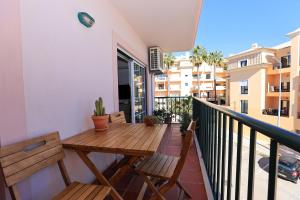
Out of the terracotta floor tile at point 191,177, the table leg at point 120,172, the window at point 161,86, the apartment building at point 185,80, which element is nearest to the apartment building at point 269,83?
the apartment building at point 185,80

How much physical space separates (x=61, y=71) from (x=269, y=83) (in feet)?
59.2

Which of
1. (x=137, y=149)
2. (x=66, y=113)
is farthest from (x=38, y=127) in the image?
(x=137, y=149)

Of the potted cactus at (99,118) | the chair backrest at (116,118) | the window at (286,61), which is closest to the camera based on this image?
the potted cactus at (99,118)

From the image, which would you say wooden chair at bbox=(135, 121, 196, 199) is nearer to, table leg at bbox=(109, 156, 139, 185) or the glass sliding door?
table leg at bbox=(109, 156, 139, 185)

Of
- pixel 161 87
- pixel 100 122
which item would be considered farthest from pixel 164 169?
pixel 161 87

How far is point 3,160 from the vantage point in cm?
87

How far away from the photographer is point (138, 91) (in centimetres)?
425

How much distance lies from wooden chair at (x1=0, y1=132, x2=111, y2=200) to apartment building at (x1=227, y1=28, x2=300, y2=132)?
15.4m

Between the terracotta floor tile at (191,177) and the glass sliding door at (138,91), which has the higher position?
the glass sliding door at (138,91)

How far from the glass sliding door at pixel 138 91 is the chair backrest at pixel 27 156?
241 centimetres

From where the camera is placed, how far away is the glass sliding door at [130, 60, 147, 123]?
3.62m

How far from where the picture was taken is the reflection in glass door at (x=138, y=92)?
369 centimetres

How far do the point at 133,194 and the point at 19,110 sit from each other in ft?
4.47

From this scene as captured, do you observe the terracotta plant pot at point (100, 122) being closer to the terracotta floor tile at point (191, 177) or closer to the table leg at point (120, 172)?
the table leg at point (120, 172)
